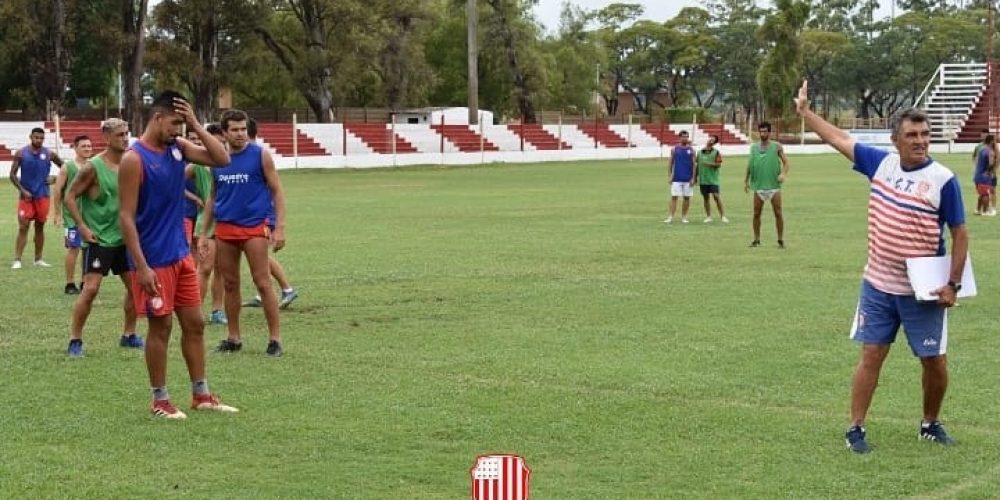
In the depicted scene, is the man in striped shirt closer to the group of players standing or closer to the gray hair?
the gray hair

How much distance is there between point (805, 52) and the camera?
9762 centimetres

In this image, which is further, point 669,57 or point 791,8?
point 669,57

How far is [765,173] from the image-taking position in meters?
19.8

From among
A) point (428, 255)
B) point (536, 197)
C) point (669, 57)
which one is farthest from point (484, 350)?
point (669, 57)

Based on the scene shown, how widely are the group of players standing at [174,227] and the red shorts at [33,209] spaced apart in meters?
2.07

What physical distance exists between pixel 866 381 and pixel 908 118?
1.42 meters

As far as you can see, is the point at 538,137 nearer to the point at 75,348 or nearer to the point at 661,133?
the point at 661,133

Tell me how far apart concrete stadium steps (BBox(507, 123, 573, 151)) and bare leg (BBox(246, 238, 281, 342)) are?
48109 mm

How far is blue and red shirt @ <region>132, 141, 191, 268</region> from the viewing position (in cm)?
789

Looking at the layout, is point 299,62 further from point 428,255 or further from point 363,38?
point 428,255

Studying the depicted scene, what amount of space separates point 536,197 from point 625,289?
1808 cm

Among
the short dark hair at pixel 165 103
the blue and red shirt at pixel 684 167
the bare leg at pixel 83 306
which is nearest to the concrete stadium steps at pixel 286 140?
the blue and red shirt at pixel 684 167

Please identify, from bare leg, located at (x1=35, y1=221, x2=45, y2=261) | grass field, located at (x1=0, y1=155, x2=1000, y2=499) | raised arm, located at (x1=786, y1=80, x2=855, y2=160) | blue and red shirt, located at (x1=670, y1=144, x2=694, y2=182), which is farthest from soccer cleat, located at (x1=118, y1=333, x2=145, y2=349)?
blue and red shirt, located at (x1=670, y1=144, x2=694, y2=182)

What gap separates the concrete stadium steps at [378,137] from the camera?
52.2m
